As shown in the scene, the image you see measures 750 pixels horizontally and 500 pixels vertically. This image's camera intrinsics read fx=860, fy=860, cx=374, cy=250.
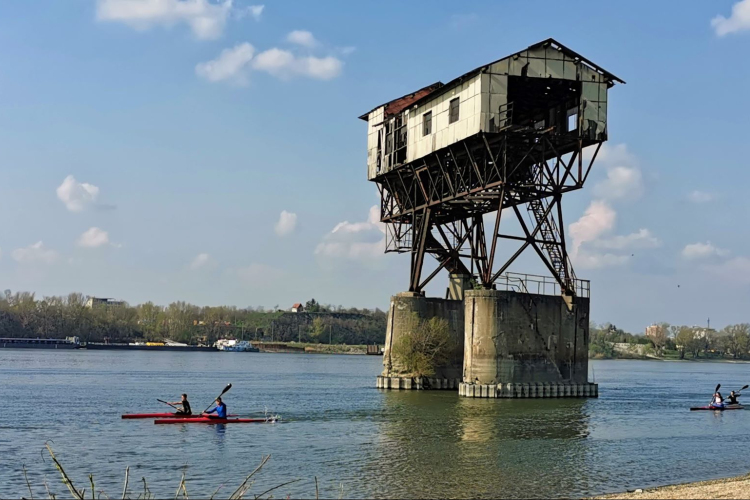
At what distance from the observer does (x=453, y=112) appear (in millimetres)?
56375

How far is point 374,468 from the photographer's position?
2945 cm

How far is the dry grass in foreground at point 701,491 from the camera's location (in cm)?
2309

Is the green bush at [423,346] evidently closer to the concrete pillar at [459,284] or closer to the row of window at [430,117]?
the concrete pillar at [459,284]

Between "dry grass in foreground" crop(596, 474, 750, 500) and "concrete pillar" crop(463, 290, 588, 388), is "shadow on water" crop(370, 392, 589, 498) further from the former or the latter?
"dry grass in foreground" crop(596, 474, 750, 500)

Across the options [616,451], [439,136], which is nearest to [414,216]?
[439,136]

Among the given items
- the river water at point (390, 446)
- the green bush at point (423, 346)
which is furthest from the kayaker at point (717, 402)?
the green bush at point (423, 346)

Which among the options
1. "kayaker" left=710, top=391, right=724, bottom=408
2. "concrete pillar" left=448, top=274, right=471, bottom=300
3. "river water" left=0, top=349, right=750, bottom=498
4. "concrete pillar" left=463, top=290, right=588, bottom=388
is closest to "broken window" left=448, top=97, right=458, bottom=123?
"concrete pillar" left=463, top=290, right=588, bottom=388

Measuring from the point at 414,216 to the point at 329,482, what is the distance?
38.9 m

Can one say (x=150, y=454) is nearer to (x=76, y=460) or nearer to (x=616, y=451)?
(x=76, y=460)

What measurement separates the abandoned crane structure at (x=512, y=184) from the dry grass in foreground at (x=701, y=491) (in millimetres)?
25767

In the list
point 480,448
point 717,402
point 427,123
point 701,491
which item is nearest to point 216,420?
point 480,448

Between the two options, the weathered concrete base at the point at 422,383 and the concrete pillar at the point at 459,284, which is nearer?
the weathered concrete base at the point at 422,383

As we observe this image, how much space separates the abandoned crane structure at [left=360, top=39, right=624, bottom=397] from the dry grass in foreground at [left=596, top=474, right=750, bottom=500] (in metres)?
25.8

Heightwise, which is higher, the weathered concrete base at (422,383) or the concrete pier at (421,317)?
the concrete pier at (421,317)
